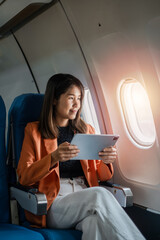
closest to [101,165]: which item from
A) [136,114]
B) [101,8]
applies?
[136,114]

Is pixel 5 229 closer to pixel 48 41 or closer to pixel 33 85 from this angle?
pixel 48 41

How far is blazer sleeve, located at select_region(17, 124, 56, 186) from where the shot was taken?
225 centimetres

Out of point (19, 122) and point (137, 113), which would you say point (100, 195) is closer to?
point (19, 122)

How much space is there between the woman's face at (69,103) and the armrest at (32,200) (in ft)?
2.33

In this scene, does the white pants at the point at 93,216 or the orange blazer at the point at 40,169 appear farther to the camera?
the orange blazer at the point at 40,169

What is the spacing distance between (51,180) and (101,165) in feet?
1.54

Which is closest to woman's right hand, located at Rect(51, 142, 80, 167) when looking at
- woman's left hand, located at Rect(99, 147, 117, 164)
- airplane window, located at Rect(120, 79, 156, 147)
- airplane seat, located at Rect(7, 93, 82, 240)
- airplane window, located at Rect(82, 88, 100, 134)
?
woman's left hand, located at Rect(99, 147, 117, 164)

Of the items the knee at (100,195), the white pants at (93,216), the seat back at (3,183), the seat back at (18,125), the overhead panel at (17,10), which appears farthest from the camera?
the overhead panel at (17,10)

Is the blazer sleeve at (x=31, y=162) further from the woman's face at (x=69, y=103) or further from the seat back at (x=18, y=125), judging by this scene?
the woman's face at (x=69, y=103)

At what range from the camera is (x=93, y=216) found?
2.08 m

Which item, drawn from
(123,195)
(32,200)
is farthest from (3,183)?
(123,195)

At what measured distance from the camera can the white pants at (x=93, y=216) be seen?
1.98 m

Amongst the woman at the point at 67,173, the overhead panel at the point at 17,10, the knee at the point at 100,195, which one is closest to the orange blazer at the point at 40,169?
the woman at the point at 67,173

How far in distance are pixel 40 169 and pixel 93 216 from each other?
50cm
